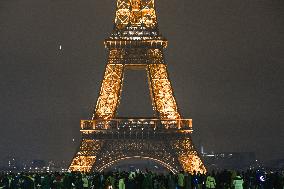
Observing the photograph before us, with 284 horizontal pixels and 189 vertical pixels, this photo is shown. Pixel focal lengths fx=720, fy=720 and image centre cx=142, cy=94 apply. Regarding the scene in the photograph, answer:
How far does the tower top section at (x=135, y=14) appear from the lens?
61281 millimetres

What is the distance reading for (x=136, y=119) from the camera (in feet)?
198

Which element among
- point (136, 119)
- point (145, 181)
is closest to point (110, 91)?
point (136, 119)

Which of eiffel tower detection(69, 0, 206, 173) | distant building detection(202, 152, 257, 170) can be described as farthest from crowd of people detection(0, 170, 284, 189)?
distant building detection(202, 152, 257, 170)

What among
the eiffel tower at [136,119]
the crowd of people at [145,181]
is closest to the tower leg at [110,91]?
the eiffel tower at [136,119]

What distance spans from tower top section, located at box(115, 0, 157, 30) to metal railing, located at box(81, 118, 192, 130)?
815 cm

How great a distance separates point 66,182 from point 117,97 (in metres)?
Result: 29.7

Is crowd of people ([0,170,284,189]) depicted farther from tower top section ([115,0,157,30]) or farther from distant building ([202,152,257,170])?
distant building ([202,152,257,170])

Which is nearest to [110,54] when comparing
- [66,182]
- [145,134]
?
[145,134]

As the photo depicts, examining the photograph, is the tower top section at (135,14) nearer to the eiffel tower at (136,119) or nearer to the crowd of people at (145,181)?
the eiffel tower at (136,119)

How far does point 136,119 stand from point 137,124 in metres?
0.43

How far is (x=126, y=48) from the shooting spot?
6166cm

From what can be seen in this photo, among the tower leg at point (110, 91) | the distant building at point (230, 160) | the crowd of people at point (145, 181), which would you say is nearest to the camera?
the crowd of people at point (145, 181)

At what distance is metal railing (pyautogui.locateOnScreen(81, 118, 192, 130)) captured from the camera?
59312mm

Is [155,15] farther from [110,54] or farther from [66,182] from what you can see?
[66,182]
